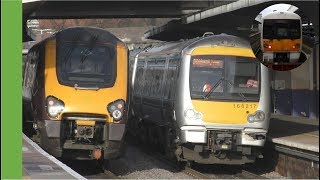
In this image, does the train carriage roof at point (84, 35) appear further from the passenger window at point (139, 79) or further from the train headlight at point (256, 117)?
the passenger window at point (139, 79)

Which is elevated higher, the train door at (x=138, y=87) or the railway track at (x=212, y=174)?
the train door at (x=138, y=87)

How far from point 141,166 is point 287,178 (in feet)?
10.9

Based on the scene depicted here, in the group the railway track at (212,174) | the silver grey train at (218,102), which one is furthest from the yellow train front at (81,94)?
the railway track at (212,174)

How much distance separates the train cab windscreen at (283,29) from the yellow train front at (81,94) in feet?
18.8

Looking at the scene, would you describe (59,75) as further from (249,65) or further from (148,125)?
(148,125)

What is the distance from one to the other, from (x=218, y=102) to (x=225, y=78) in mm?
558

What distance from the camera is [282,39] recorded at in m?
Result: 6.46

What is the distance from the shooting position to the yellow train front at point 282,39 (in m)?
6.24

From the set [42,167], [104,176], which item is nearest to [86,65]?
[104,176]

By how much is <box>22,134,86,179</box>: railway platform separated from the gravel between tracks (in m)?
1.95

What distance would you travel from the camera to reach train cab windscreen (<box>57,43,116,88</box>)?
12.0 m

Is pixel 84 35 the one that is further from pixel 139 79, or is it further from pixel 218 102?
pixel 139 79

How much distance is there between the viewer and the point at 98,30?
1253 centimetres

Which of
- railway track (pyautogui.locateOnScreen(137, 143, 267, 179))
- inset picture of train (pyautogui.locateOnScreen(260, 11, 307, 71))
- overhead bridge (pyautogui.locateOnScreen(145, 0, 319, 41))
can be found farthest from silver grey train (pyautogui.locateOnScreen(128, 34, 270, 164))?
inset picture of train (pyautogui.locateOnScreen(260, 11, 307, 71))
